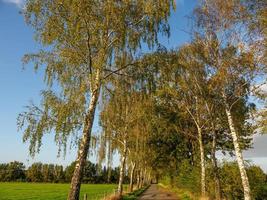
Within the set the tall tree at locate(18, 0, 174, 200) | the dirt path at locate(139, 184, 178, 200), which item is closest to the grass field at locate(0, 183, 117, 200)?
the dirt path at locate(139, 184, 178, 200)

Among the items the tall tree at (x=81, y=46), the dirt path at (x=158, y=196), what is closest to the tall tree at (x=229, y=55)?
the tall tree at (x=81, y=46)

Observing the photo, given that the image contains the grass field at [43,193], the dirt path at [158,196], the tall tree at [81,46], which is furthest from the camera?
the grass field at [43,193]

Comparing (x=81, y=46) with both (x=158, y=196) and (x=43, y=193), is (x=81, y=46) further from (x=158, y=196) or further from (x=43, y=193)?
(x=43, y=193)

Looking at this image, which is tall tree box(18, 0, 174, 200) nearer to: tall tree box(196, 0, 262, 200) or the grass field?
tall tree box(196, 0, 262, 200)

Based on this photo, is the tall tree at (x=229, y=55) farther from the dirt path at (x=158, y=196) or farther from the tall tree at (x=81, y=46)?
the dirt path at (x=158, y=196)

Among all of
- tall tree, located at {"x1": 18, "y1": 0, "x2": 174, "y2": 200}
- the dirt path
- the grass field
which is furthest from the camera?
the grass field

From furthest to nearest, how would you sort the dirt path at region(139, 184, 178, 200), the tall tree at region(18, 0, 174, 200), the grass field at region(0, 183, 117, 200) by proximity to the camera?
the grass field at region(0, 183, 117, 200) < the dirt path at region(139, 184, 178, 200) < the tall tree at region(18, 0, 174, 200)

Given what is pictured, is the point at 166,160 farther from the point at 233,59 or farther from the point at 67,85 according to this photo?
the point at 67,85

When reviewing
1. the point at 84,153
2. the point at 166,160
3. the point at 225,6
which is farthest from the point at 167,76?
the point at 166,160

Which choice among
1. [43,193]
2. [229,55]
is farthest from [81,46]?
[43,193]

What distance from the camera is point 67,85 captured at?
14188mm

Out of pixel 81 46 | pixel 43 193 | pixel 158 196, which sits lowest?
pixel 158 196

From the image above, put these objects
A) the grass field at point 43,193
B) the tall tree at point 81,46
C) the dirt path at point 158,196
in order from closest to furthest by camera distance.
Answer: the tall tree at point 81,46, the dirt path at point 158,196, the grass field at point 43,193

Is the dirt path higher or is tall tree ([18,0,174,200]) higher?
tall tree ([18,0,174,200])
